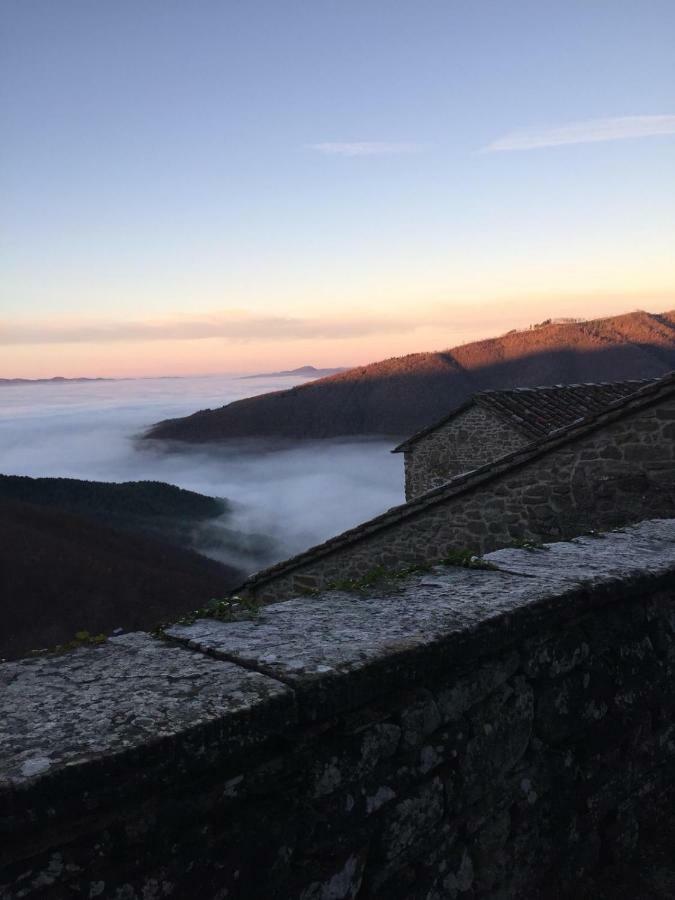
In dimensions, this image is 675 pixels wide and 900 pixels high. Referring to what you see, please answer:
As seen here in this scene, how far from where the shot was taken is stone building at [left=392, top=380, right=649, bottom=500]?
1568 centimetres

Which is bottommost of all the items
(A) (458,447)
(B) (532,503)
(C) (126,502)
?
(C) (126,502)

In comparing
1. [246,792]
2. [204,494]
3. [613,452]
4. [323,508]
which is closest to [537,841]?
[246,792]

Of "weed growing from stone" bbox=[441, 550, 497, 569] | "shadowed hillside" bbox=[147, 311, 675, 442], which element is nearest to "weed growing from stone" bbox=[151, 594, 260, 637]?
"weed growing from stone" bbox=[441, 550, 497, 569]

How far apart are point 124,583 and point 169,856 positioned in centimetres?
2946

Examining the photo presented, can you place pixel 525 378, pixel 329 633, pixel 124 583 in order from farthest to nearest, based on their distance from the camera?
pixel 525 378 → pixel 124 583 → pixel 329 633

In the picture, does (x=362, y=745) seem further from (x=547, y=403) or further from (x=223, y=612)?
(x=547, y=403)

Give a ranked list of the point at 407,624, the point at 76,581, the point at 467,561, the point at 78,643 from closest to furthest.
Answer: the point at 78,643 < the point at 407,624 < the point at 467,561 < the point at 76,581

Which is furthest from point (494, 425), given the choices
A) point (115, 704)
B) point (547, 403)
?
point (115, 704)

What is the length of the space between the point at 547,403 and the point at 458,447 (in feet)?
8.68

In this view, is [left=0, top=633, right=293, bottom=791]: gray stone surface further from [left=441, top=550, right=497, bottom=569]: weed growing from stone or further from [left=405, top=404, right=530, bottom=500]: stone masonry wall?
[left=405, top=404, right=530, bottom=500]: stone masonry wall

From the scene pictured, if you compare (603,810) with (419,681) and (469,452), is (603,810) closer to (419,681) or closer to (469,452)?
(419,681)

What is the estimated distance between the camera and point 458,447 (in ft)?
58.1

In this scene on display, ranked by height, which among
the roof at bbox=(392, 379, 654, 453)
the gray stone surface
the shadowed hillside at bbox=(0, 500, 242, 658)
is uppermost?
the roof at bbox=(392, 379, 654, 453)

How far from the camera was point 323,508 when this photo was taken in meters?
62.4
